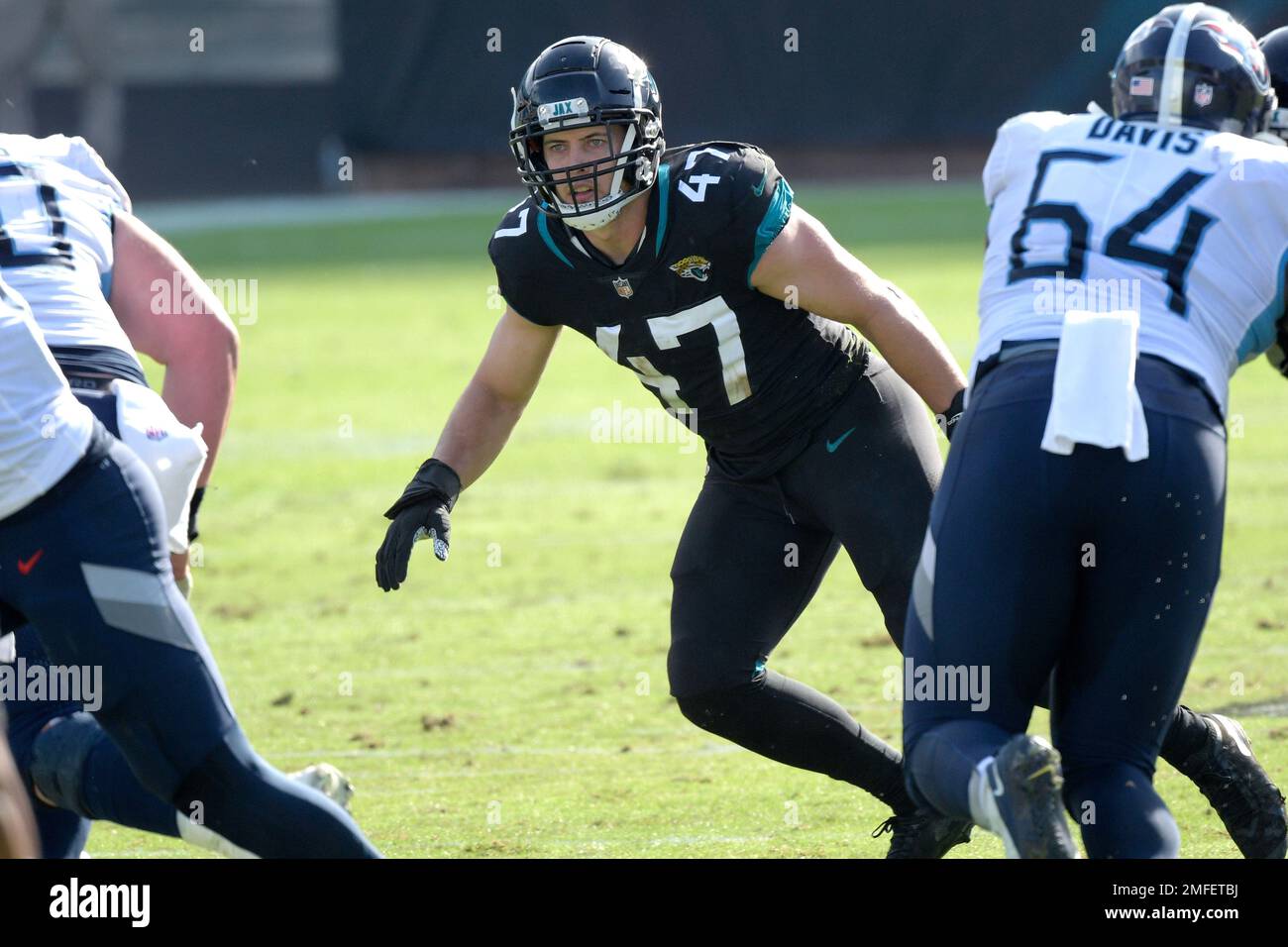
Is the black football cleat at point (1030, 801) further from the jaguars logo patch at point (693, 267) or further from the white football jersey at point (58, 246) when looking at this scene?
the white football jersey at point (58, 246)

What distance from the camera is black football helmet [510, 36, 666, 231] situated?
364 centimetres

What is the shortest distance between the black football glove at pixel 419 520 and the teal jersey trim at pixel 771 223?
0.84 meters

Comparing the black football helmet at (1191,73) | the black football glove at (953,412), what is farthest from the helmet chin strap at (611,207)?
the black football helmet at (1191,73)

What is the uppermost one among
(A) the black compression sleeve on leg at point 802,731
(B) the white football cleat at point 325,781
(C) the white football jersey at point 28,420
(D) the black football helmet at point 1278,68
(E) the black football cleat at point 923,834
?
(D) the black football helmet at point 1278,68

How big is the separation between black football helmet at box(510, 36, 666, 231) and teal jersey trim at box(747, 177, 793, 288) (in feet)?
0.89

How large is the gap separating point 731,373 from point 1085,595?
4.04ft

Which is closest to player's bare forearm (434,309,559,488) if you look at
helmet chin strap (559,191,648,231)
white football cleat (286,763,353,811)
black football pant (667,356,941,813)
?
helmet chin strap (559,191,648,231)

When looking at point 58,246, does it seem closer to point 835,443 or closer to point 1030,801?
point 835,443

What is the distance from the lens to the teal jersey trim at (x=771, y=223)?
366 centimetres

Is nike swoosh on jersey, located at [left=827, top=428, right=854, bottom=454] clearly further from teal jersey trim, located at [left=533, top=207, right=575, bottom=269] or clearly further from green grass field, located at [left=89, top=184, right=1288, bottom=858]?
green grass field, located at [left=89, top=184, right=1288, bottom=858]

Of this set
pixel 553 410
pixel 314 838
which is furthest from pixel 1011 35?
pixel 314 838

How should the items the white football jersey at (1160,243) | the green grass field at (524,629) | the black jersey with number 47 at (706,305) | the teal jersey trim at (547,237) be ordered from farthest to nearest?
the green grass field at (524,629) → the teal jersey trim at (547,237) → the black jersey with number 47 at (706,305) → the white football jersey at (1160,243)

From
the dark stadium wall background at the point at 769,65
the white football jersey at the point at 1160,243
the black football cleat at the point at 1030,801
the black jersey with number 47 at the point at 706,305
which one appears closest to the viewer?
the black football cleat at the point at 1030,801
